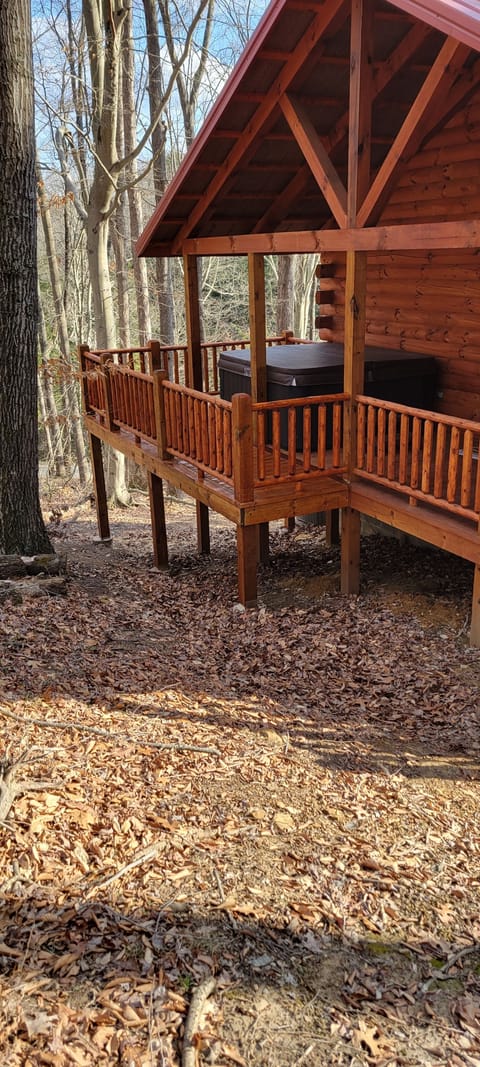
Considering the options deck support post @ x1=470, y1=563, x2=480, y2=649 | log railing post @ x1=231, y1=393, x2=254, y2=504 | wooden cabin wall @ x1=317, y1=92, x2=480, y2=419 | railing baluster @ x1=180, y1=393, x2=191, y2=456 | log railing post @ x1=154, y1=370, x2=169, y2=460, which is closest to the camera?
deck support post @ x1=470, y1=563, x2=480, y2=649

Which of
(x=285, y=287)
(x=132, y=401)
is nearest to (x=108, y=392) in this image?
(x=132, y=401)

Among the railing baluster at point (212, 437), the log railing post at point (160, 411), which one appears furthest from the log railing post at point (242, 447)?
the log railing post at point (160, 411)

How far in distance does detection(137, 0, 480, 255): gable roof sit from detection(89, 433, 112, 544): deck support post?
3888mm

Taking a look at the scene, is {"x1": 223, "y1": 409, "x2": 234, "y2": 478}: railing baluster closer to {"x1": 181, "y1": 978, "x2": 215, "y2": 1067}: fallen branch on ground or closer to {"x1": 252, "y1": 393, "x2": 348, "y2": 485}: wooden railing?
{"x1": 252, "y1": 393, "x2": 348, "y2": 485}: wooden railing

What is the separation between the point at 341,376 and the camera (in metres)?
9.60

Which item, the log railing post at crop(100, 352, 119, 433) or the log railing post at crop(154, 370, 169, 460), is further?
the log railing post at crop(100, 352, 119, 433)

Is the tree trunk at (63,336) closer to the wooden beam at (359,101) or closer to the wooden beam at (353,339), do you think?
the wooden beam at (353,339)

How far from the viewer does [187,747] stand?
513 centimetres

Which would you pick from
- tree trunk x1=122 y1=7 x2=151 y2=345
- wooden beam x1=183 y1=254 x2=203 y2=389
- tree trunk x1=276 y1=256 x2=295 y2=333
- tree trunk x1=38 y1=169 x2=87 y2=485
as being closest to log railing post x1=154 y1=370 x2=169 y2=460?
wooden beam x1=183 y1=254 x2=203 y2=389

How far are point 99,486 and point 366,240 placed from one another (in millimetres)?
7765

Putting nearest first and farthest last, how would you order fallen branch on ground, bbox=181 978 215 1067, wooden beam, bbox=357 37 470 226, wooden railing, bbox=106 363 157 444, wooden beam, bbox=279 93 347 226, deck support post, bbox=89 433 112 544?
1. fallen branch on ground, bbox=181 978 215 1067
2. wooden beam, bbox=357 37 470 226
3. wooden beam, bbox=279 93 347 226
4. wooden railing, bbox=106 363 157 444
5. deck support post, bbox=89 433 112 544

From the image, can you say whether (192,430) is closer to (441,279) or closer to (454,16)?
(441,279)

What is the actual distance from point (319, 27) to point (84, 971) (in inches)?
327

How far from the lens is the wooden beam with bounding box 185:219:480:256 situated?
6.58 m
